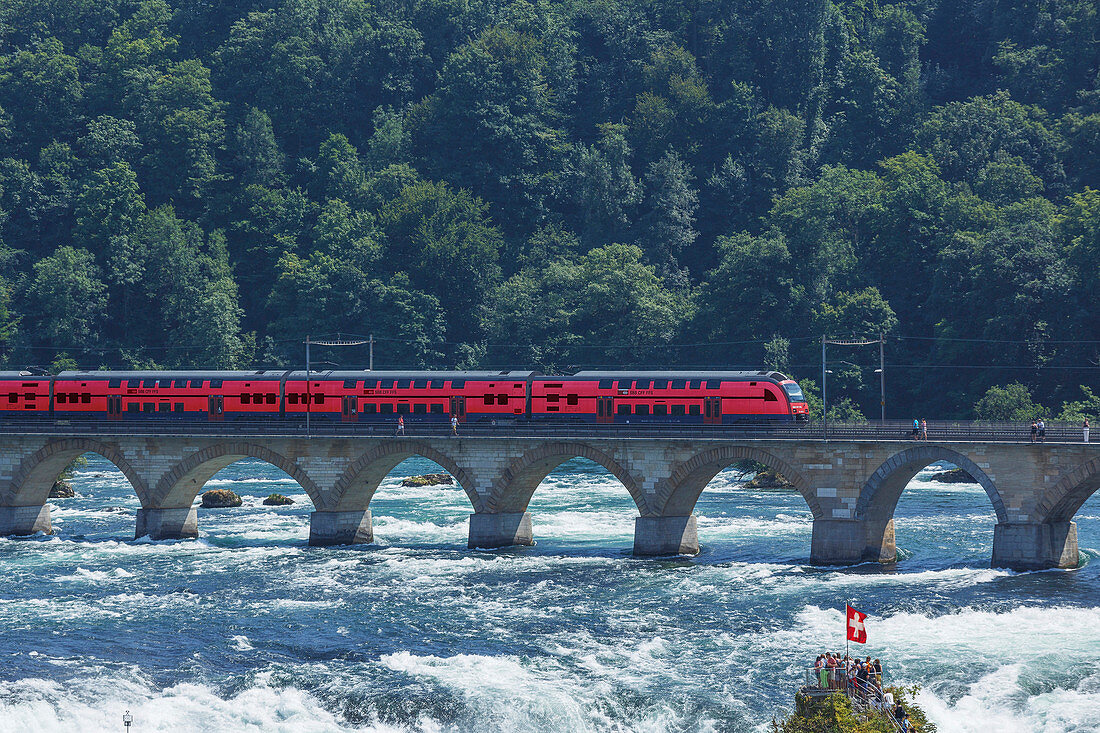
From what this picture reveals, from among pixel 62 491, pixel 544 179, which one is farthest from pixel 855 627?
pixel 544 179

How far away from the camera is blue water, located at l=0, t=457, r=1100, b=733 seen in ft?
158

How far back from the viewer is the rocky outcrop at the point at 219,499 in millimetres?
95938

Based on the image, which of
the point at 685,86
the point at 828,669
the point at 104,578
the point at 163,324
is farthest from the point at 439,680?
the point at 685,86

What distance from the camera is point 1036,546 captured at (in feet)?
211

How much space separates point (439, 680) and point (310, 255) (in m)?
104

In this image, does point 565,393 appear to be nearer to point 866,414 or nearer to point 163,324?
point 866,414

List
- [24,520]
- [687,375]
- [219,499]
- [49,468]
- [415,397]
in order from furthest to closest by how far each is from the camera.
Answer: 1. [219,499]
2. [49,468]
3. [24,520]
4. [415,397]
5. [687,375]

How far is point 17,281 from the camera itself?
490 feet

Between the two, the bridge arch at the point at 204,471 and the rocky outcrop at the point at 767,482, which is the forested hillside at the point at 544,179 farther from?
the bridge arch at the point at 204,471

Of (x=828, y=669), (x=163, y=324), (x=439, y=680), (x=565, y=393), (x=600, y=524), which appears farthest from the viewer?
(x=163, y=324)

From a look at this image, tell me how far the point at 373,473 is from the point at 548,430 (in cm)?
1073

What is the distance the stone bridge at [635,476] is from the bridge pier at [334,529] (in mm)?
54

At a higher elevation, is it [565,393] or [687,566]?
[565,393]

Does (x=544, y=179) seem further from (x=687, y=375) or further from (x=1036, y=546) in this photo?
(x=1036, y=546)
